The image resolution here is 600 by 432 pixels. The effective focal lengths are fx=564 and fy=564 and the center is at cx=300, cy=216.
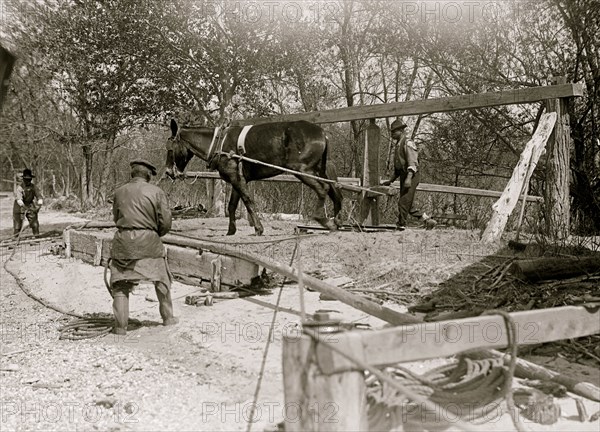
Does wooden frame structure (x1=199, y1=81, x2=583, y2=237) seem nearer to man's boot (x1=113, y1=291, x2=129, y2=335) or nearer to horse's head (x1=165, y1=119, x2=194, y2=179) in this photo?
horse's head (x1=165, y1=119, x2=194, y2=179)

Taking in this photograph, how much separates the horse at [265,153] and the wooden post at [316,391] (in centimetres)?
671

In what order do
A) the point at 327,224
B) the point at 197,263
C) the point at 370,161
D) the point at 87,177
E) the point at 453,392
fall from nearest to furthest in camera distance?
the point at 453,392, the point at 197,263, the point at 327,224, the point at 370,161, the point at 87,177

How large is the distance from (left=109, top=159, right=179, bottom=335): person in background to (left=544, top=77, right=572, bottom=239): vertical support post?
506cm

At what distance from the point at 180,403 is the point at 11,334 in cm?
362

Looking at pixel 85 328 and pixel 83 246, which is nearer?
pixel 85 328

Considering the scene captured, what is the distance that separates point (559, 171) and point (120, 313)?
592 centimetres

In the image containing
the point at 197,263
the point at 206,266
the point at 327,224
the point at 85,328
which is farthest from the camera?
the point at 327,224

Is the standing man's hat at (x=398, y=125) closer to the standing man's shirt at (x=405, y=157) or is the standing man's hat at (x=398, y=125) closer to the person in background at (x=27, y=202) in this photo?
the standing man's shirt at (x=405, y=157)

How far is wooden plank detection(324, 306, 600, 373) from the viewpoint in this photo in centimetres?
283

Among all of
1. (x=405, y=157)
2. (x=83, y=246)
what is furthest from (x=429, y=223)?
(x=83, y=246)

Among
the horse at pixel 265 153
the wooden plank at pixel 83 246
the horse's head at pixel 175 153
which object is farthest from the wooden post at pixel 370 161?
the wooden plank at pixel 83 246

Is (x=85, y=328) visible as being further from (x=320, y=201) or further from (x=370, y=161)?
(x=370, y=161)

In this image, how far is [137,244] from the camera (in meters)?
6.12

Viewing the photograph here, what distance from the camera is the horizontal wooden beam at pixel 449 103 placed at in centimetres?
757
